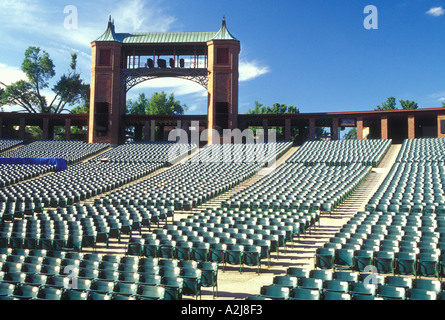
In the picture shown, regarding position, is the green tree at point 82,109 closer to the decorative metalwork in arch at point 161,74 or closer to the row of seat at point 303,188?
the decorative metalwork in arch at point 161,74

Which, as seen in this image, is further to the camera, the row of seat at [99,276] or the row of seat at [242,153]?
the row of seat at [242,153]

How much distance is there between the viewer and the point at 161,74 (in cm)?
5103

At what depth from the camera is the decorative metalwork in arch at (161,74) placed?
50.3m

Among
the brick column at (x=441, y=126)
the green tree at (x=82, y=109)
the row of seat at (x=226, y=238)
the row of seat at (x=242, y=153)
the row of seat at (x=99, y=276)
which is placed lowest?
the row of seat at (x=99, y=276)

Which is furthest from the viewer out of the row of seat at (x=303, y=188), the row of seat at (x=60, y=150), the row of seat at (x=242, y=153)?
the row of seat at (x=60, y=150)

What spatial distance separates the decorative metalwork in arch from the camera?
165ft

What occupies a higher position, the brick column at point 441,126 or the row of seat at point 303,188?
the brick column at point 441,126

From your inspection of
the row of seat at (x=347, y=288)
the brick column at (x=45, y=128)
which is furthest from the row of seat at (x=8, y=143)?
the row of seat at (x=347, y=288)

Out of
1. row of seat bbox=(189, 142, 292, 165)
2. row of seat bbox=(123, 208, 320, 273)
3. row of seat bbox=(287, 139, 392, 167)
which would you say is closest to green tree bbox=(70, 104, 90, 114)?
row of seat bbox=(189, 142, 292, 165)

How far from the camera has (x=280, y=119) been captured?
169ft

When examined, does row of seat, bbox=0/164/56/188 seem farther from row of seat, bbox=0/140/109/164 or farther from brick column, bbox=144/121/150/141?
brick column, bbox=144/121/150/141

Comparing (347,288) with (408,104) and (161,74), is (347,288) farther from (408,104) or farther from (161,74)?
(408,104)

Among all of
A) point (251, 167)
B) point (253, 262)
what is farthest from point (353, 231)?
point (251, 167)
